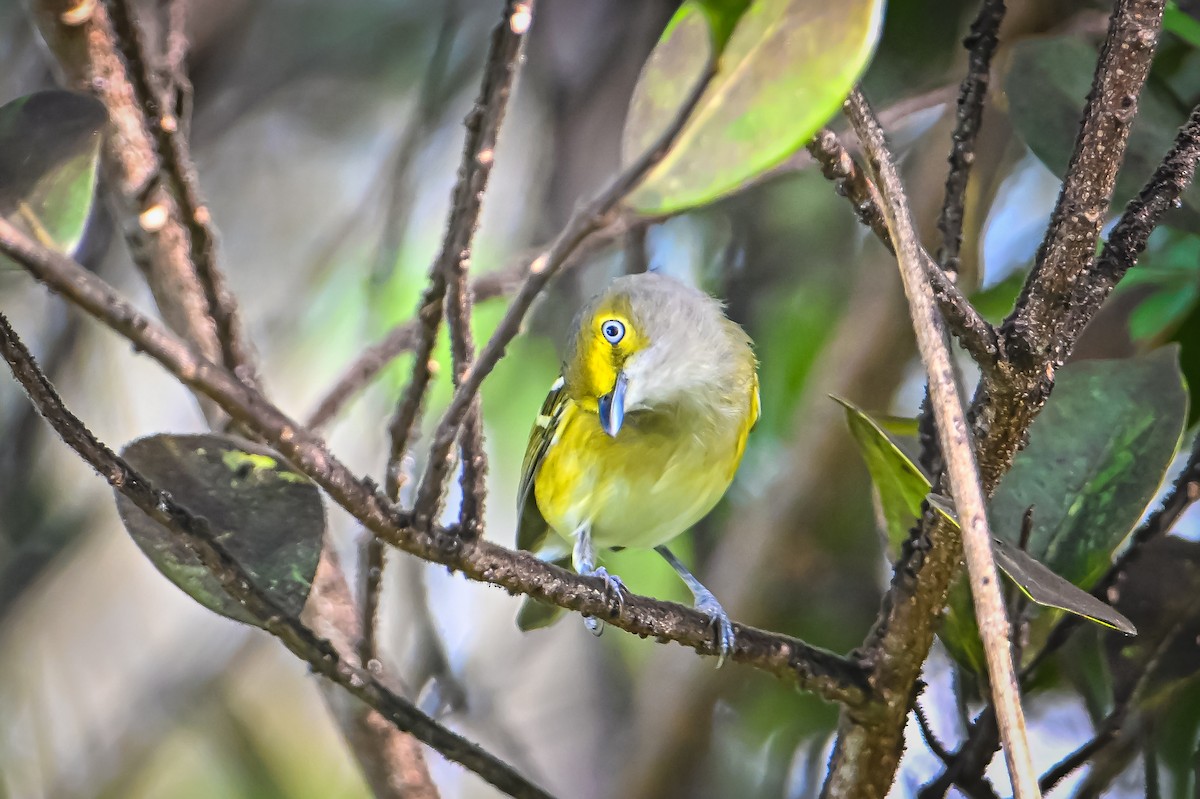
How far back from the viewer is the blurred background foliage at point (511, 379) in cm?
123

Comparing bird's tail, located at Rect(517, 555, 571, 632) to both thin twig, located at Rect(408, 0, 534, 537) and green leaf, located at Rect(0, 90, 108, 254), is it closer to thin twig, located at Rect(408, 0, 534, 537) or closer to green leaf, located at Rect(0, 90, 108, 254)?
thin twig, located at Rect(408, 0, 534, 537)

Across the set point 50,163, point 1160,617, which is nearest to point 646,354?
point 1160,617

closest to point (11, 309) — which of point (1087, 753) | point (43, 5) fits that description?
point (43, 5)

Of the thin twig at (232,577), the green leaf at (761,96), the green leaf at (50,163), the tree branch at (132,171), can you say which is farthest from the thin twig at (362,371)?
the green leaf at (761,96)

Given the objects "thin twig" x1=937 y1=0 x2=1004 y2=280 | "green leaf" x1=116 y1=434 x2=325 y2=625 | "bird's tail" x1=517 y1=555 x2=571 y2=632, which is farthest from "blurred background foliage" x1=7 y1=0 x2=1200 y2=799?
"green leaf" x1=116 y1=434 x2=325 y2=625

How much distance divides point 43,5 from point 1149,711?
Answer: 3.56ft

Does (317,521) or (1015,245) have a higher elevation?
(1015,245)

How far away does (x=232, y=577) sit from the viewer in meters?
0.55

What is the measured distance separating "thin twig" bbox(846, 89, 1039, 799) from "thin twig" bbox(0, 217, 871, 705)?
245 millimetres

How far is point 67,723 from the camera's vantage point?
1801 mm

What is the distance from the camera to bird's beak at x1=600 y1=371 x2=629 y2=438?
38.5 inches

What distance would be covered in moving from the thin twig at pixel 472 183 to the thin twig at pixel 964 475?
18 cm

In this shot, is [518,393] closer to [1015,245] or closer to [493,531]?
[493,531]

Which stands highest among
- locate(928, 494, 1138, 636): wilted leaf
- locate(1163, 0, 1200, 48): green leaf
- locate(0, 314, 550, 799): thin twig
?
locate(1163, 0, 1200, 48): green leaf
